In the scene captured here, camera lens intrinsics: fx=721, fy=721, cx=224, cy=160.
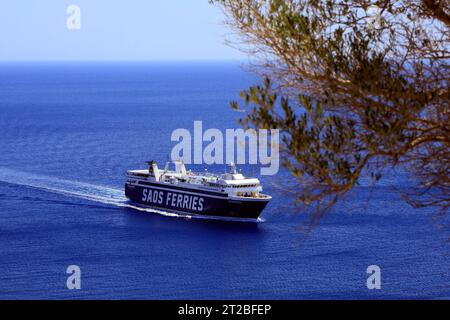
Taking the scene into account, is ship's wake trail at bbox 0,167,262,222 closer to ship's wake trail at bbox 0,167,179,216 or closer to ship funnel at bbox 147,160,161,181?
ship's wake trail at bbox 0,167,179,216

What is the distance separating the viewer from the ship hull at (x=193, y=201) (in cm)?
4462

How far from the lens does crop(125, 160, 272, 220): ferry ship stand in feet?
147

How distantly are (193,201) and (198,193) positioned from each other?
650 mm

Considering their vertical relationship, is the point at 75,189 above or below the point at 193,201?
above

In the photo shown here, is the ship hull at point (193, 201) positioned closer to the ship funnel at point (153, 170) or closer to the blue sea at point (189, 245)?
the ship funnel at point (153, 170)

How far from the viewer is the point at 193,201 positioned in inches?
1841

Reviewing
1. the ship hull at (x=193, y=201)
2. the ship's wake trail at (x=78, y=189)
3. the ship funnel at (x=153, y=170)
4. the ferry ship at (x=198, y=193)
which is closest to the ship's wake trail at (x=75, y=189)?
the ship's wake trail at (x=78, y=189)

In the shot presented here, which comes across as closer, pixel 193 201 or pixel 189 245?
pixel 189 245

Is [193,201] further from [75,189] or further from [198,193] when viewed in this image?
[75,189]

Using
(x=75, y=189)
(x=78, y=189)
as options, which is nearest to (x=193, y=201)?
(x=78, y=189)

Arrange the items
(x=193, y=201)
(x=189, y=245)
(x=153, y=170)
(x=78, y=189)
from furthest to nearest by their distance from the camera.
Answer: (x=78, y=189)
(x=153, y=170)
(x=193, y=201)
(x=189, y=245)

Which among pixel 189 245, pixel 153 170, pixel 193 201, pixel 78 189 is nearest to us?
pixel 189 245
